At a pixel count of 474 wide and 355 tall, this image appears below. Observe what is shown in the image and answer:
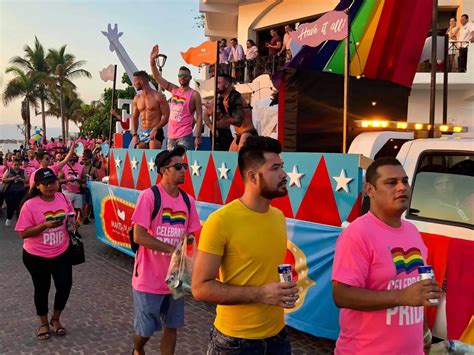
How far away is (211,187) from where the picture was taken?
5641mm

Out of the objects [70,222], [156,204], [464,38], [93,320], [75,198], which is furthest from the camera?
[464,38]

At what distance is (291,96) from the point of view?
5.32 metres

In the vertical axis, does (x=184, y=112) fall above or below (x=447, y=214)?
above

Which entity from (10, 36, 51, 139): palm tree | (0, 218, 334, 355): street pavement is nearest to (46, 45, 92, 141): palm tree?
(10, 36, 51, 139): palm tree

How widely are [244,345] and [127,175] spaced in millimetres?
5758

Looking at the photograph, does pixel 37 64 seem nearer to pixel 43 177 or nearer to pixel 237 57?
pixel 237 57

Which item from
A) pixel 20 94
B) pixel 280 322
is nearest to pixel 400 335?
pixel 280 322

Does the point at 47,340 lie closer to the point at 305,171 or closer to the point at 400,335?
the point at 305,171

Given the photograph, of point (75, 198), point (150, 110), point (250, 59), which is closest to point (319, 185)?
point (150, 110)

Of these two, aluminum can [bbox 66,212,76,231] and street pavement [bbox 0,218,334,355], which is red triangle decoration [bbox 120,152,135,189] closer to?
street pavement [bbox 0,218,334,355]

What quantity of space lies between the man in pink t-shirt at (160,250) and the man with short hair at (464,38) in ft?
36.9

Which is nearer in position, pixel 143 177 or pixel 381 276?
pixel 381 276

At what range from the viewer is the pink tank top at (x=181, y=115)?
7176 millimetres

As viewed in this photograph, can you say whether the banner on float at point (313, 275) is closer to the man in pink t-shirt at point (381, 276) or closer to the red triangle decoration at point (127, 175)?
the man in pink t-shirt at point (381, 276)
